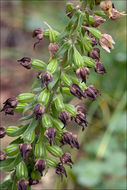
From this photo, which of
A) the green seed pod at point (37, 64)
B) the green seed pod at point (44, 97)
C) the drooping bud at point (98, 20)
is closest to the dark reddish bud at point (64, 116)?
the green seed pod at point (44, 97)

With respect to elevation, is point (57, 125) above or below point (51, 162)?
above

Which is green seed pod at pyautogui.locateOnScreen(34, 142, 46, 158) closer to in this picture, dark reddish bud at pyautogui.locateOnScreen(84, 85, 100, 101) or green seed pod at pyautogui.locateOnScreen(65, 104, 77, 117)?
green seed pod at pyautogui.locateOnScreen(65, 104, 77, 117)

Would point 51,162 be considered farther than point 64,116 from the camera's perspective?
Yes

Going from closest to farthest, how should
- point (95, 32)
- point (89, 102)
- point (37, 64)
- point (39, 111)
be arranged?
point (39, 111) < point (95, 32) < point (37, 64) < point (89, 102)

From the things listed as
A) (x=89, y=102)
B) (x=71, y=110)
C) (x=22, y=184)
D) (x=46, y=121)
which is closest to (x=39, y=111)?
(x=46, y=121)

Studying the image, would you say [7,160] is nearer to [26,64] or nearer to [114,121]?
[26,64]

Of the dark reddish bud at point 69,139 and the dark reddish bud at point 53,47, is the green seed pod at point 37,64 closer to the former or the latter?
the dark reddish bud at point 53,47

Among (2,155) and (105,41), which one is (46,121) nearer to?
(2,155)
